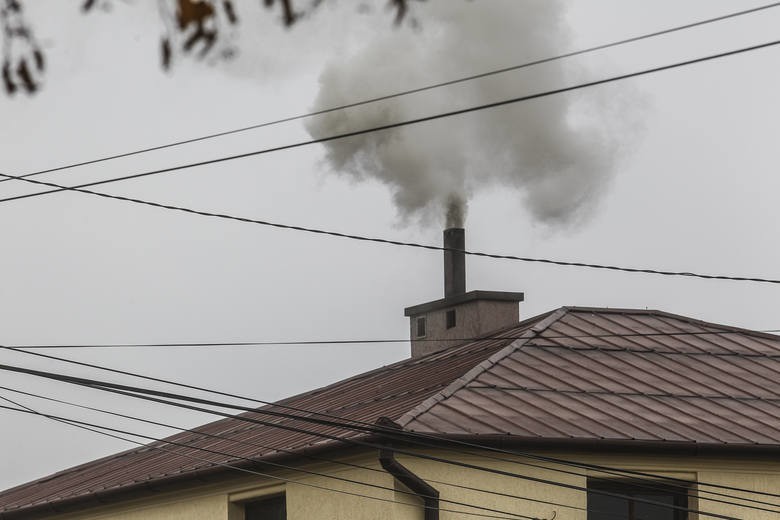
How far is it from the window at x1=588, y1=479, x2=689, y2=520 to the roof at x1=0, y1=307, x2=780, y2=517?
1.93 ft

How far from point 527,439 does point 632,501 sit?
4.83ft

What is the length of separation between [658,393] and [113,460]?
9.78 metres

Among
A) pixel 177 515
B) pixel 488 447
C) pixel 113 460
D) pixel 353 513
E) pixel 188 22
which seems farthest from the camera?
pixel 113 460

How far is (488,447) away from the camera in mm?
13469

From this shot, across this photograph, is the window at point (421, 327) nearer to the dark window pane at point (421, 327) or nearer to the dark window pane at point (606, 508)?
the dark window pane at point (421, 327)

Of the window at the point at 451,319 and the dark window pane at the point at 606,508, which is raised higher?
the window at the point at 451,319

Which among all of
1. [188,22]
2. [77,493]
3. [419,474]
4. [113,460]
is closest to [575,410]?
[419,474]

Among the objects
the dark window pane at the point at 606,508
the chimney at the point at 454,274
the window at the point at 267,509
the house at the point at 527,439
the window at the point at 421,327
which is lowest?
the dark window pane at the point at 606,508

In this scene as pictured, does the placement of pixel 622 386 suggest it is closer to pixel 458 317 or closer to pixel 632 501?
pixel 632 501

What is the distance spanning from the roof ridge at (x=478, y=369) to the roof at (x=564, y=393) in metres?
0.02

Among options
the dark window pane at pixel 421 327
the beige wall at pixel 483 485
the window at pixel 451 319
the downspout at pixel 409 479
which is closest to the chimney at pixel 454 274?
the dark window pane at pixel 421 327

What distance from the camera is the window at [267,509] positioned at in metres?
15.8

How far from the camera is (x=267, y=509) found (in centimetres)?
1609

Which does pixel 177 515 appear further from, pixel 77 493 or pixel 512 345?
pixel 512 345
